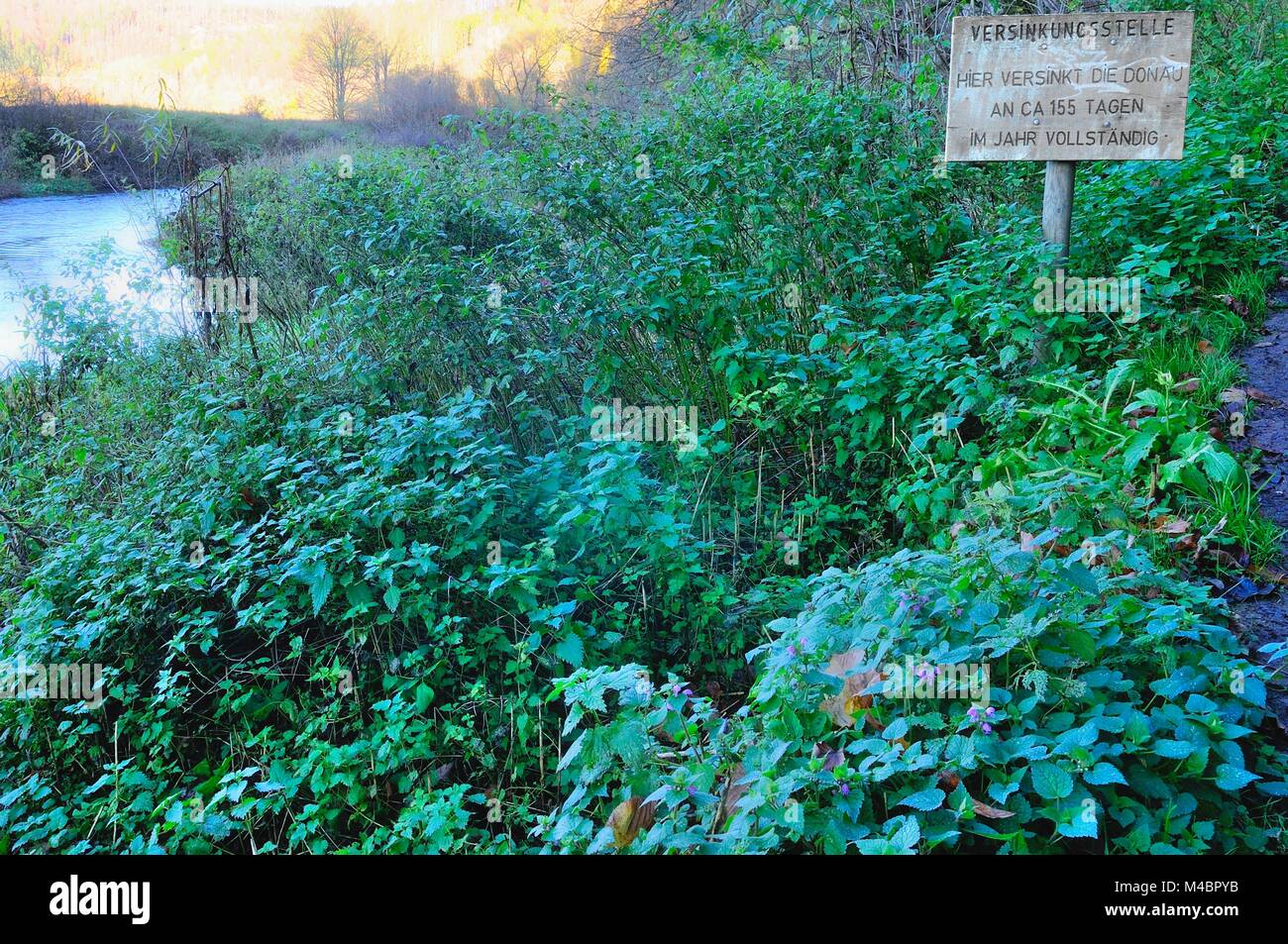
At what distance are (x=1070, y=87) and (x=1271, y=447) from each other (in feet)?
6.63

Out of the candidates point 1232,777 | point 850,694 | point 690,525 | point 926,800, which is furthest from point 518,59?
point 1232,777

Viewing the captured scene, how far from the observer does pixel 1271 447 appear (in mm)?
3664

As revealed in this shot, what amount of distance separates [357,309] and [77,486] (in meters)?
2.03

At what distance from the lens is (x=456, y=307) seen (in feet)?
16.1

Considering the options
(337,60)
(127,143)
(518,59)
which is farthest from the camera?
(337,60)

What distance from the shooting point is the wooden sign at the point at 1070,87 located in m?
4.35

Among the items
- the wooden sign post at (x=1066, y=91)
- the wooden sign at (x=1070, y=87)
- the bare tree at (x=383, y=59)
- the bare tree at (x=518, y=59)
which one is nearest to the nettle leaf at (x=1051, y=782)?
the wooden sign post at (x=1066, y=91)

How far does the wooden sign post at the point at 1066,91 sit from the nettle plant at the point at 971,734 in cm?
270

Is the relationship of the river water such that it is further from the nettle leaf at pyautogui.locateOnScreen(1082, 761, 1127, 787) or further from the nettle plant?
the nettle leaf at pyautogui.locateOnScreen(1082, 761, 1127, 787)

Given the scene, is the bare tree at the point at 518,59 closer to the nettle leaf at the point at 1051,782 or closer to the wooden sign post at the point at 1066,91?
the wooden sign post at the point at 1066,91

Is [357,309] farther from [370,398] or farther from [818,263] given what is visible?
[818,263]

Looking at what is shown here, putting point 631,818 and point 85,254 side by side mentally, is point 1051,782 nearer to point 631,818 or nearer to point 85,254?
point 631,818

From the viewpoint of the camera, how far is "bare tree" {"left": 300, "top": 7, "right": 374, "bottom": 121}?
13852 millimetres

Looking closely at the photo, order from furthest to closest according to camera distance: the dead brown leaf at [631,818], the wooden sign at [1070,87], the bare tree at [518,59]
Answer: the bare tree at [518,59] → the wooden sign at [1070,87] → the dead brown leaf at [631,818]
